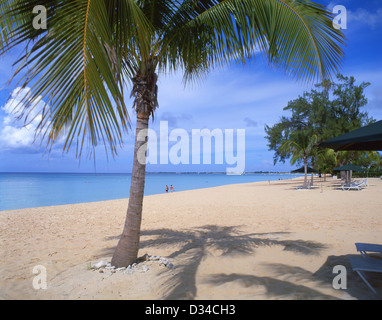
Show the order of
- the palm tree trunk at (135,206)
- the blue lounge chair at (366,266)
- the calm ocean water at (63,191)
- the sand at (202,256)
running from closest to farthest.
Result: the blue lounge chair at (366,266)
the sand at (202,256)
the palm tree trunk at (135,206)
the calm ocean water at (63,191)

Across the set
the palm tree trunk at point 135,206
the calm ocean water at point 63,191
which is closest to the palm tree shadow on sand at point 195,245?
the palm tree trunk at point 135,206

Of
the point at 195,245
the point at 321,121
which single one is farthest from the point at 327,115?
the point at 195,245

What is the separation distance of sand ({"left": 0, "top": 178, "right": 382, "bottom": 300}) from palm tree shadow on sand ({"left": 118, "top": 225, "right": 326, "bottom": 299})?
0.02 m

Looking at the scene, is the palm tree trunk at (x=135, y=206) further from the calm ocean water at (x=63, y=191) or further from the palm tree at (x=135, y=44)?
the calm ocean water at (x=63, y=191)

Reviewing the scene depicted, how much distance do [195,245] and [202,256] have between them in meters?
0.87

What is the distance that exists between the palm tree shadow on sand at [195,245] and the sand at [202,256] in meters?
0.02

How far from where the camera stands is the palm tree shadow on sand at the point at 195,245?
393 centimetres

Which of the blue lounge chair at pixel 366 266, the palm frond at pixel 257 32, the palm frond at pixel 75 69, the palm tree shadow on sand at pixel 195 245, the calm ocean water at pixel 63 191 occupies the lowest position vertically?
the calm ocean water at pixel 63 191

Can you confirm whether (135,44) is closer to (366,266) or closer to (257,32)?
(257,32)

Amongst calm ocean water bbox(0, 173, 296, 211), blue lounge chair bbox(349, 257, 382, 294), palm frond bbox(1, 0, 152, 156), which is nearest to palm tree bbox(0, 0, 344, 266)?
palm frond bbox(1, 0, 152, 156)

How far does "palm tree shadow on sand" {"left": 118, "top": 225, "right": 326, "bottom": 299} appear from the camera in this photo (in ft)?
→ 12.9

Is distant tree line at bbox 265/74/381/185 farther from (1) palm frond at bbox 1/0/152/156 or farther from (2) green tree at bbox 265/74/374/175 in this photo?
(1) palm frond at bbox 1/0/152/156

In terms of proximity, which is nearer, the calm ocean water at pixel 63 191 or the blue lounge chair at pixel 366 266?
the blue lounge chair at pixel 366 266
